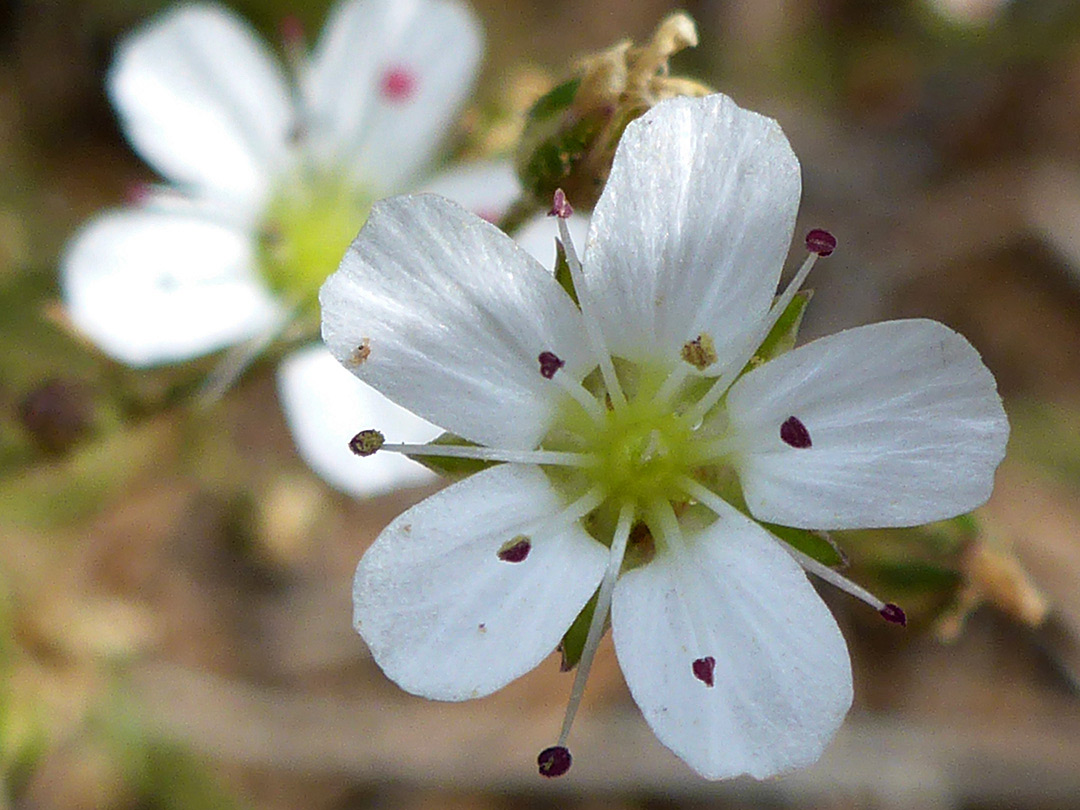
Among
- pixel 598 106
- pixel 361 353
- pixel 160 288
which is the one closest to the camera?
pixel 361 353

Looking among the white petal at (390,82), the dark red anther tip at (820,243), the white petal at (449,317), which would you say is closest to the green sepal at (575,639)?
the white petal at (449,317)

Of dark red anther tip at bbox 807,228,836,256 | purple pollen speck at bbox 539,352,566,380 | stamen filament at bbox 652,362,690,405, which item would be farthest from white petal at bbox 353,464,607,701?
dark red anther tip at bbox 807,228,836,256

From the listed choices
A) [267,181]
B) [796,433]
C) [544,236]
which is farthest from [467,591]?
[267,181]

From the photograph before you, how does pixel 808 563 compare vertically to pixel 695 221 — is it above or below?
below

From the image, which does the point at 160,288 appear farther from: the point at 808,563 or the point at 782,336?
the point at 808,563

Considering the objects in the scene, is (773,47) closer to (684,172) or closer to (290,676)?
(290,676)

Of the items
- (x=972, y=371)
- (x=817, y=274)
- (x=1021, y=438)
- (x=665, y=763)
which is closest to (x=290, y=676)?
(x=665, y=763)

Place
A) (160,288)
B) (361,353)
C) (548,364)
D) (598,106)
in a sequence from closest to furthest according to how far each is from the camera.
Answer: (361,353) < (548,364) < (598,106) < (160,288)

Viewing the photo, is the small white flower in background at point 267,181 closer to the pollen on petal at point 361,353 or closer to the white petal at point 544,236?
the white petal at point 544,236

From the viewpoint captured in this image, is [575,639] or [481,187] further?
[481,187]
